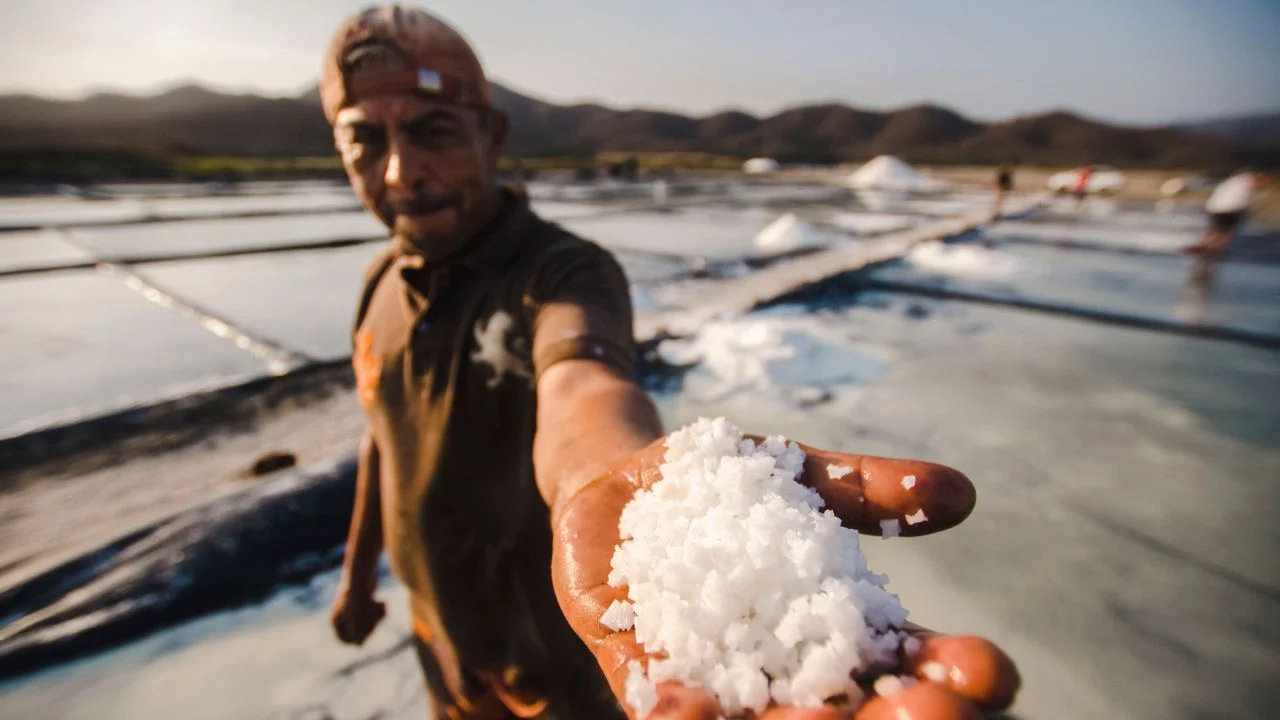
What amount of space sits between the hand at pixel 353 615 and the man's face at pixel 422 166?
1074 millimetres

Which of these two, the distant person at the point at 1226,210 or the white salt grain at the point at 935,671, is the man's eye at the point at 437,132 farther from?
the distant person at the point at 1226,210

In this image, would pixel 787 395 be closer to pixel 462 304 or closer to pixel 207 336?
pixel 462 304

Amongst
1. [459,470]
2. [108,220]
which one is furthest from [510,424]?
[108,220]

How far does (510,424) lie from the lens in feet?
3.79

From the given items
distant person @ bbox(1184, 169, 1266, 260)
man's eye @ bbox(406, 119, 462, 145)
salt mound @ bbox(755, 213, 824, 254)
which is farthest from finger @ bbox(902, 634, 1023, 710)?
distant person @ bbox(1184, 169, 1266, 260)

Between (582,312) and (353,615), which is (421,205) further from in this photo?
(353,615)

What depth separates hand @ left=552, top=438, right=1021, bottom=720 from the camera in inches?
19.0

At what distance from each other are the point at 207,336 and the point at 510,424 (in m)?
3.47

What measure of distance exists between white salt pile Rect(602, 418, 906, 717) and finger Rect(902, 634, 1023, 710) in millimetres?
43

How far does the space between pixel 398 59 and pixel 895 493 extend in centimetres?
129

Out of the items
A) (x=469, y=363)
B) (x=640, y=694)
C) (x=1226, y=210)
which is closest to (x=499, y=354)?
(x=469, y=363)

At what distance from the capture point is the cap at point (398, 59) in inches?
47.5

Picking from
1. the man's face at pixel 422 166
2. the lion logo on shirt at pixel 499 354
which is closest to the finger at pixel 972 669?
the lion logo on shirt at pixel 499 354

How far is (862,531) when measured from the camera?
0.67 metres
